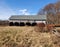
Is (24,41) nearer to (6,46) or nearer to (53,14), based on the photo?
(6,46)

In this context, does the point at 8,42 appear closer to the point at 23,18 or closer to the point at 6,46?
the point at 6,46

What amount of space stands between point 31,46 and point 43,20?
127ft

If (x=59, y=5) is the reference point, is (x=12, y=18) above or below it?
below

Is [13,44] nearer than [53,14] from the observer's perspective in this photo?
Yes

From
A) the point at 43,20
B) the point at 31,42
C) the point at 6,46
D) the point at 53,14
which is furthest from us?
the point at 53,14

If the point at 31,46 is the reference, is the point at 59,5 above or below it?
above

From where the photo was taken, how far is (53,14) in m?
57.0

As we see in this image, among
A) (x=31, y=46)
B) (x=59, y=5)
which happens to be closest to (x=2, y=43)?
(x=31, y=46)

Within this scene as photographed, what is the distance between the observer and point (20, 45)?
28.2ft

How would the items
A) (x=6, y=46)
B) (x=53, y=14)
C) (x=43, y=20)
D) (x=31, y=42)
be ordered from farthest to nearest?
(x=53, y=14) → (x=43, y=20) → (x=31, y=42) → (x=6, y=46)

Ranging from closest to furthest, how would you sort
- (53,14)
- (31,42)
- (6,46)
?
(6,46) → (31,42) → (53,14)

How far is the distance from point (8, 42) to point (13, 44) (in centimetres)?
38

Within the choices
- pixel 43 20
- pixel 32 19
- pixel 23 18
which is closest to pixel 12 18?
pixel 23 18

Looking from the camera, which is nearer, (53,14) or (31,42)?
(31,42)
